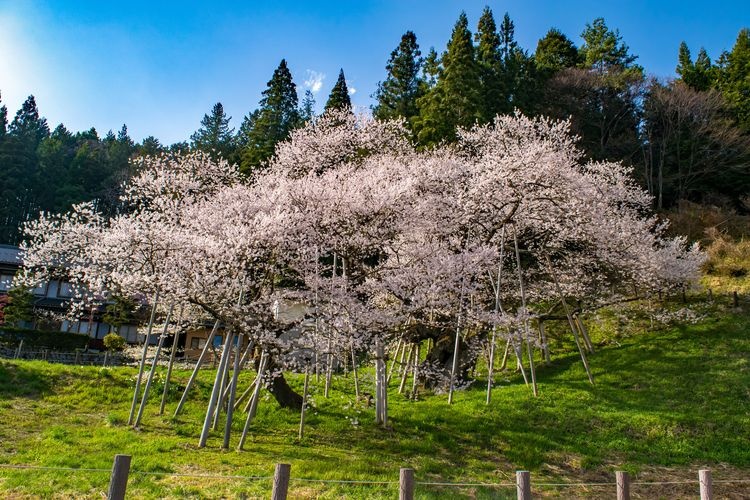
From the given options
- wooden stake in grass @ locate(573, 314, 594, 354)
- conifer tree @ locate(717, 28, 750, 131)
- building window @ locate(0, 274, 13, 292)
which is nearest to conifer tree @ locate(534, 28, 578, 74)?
conifer tree @ locate(717, 28, 750, 131)

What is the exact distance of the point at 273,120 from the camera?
35.2 metres

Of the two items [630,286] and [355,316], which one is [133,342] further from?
[630,286]

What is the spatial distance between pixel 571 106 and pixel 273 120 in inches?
821

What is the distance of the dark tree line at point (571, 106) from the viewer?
Answer: 99.5 feet

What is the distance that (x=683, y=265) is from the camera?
2034 cm

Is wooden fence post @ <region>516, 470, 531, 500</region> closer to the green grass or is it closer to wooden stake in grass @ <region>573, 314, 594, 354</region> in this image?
the green grass

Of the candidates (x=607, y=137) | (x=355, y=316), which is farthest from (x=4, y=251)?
(x=607, y=137)

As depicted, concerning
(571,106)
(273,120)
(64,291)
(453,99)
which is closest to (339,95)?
(273,120)

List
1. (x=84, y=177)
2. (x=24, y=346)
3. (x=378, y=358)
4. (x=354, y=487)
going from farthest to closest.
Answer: (x=84, y=177) < (x=24, y=346) < (x=378, y=358) < (x=354, y=487)

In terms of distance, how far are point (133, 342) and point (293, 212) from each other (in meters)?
26.8

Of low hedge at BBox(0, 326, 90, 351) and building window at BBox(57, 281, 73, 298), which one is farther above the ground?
building window at BBox(57, 281, 73, 298)

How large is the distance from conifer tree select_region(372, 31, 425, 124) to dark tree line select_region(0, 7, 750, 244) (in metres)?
0.09

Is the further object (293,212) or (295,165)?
(295,165)

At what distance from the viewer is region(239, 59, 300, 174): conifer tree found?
3125 cm
